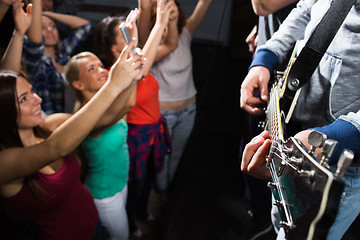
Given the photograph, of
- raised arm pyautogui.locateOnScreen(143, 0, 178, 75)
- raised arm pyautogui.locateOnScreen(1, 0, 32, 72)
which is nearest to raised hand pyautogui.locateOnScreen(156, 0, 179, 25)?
raised arm pyautogui.locateOnScreen(143, 0, 178, 75)

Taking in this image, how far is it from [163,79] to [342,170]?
4.24 ft

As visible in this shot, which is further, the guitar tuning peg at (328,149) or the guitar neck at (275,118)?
the guitar neck at (275,118)

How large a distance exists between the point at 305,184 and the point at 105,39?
110 centimetres

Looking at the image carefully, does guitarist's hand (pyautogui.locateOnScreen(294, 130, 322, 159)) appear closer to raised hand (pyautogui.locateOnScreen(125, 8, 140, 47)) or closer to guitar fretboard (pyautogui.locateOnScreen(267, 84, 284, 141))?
guitar fretboard (pyautogui.locateOnScreen(267, 84, 284, 141))

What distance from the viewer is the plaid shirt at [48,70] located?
4.29 feet

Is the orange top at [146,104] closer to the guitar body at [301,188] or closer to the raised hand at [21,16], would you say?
the raised hand at [21,16]

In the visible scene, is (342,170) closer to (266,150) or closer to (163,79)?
(266,150)


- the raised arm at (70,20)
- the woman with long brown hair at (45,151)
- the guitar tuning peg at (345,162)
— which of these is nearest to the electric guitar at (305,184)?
the guitar tuning peg at (345,162)

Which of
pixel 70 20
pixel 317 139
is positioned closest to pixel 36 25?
pixel 70 20

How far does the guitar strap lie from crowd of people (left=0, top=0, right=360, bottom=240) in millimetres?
23

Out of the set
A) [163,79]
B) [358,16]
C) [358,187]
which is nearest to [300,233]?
[358,187]

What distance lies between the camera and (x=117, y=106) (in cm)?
106

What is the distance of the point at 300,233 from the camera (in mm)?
447

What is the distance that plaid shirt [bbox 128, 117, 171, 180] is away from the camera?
1474 mm
